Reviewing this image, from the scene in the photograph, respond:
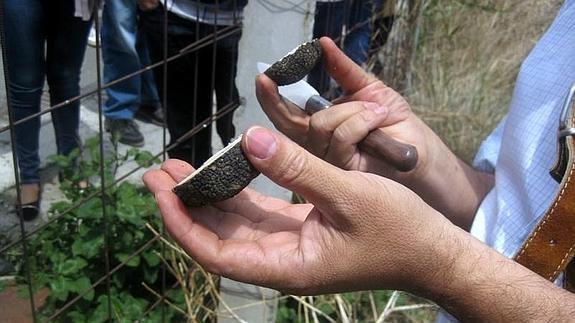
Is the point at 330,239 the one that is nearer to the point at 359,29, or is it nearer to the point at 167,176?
the point at 167,176

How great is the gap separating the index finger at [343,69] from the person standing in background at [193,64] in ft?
2.66

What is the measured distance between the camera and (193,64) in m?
2.45

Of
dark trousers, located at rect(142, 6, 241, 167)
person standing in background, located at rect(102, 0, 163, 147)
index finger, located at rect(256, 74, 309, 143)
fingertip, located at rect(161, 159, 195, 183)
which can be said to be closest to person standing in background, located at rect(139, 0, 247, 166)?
dark trousers, located at rect(142, 6, 241, 167)

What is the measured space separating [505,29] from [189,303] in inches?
144

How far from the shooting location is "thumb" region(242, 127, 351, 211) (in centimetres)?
86

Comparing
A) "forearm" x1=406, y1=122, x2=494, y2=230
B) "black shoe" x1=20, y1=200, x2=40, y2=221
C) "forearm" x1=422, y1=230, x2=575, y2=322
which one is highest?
"forearm" x1=422, y1=230, x2=575, y2=322

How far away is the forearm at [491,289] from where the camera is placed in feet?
3.02

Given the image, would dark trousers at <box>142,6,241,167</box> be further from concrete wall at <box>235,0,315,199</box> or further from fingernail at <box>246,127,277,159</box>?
fingernail at <box>246,127,277,159</box>

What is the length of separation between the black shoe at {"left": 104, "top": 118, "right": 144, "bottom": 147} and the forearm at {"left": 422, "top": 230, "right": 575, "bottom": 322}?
2.65 metres

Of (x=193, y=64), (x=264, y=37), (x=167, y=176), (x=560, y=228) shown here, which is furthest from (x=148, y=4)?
(x=560, y=228)

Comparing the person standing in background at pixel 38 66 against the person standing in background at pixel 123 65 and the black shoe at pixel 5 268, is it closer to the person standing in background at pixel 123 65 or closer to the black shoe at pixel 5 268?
the black shoe at pixel 5 268

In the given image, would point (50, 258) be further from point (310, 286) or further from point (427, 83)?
point (427, 83)

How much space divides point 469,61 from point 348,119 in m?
3.59

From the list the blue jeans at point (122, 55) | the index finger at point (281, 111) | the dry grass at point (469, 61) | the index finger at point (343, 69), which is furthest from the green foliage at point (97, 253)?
the dry grass at point (469, 61)
